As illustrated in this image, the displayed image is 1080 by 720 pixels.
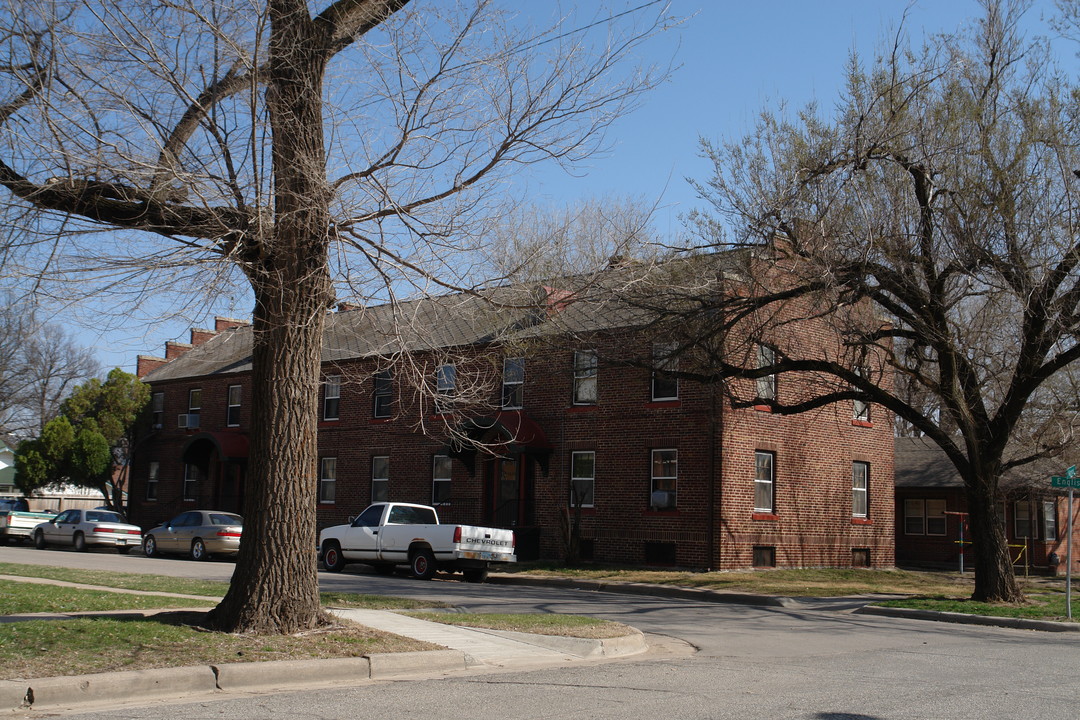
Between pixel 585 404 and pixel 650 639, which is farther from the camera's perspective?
pixel 585 404

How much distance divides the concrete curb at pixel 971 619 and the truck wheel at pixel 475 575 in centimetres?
816

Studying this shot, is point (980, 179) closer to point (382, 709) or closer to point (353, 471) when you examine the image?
point (382, 709)

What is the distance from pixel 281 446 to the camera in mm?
9742

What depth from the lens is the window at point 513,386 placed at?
28.3 meters

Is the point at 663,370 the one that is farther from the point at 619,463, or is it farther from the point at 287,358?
the point at 287,358

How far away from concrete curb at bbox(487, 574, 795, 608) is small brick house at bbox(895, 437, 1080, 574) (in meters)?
16.2

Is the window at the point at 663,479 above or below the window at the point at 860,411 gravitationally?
below

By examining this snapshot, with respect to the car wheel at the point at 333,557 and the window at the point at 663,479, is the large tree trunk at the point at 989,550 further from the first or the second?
the car wheel at the point at 333,557

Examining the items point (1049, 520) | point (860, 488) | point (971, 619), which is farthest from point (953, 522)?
point (971, 619)

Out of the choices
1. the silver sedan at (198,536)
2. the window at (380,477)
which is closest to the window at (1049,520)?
the window at (380,477)

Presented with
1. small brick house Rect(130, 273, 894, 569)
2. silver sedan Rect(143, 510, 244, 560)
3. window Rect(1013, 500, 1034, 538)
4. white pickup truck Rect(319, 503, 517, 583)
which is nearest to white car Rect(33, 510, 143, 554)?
silver sedan Rect(143, 510, 244, 560)

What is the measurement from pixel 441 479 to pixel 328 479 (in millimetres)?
5451

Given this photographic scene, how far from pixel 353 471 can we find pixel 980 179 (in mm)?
21781

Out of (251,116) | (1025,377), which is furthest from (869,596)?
(251,116)
